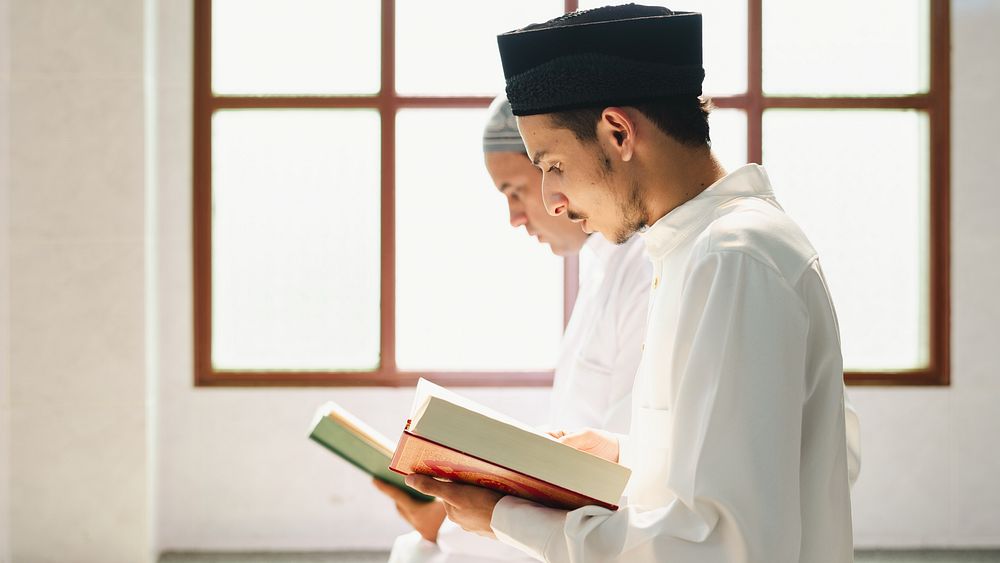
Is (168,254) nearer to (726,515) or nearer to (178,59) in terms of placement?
(178,59)

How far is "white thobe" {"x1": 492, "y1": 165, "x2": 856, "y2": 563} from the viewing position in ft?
3.06

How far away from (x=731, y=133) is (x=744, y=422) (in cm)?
325

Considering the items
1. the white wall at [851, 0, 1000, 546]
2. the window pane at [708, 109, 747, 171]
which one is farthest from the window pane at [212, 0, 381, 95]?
the white wall at [851, 0, 1000, 546]

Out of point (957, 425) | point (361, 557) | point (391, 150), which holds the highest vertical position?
point (391, 150)

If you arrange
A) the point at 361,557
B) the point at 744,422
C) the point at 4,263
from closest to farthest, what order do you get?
1. the point at 744,422
2. the point at 4,263
3. the point at 361,557

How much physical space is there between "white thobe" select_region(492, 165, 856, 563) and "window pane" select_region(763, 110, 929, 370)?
121 inches

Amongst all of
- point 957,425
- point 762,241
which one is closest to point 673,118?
point 762,241

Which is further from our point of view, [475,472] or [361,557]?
[361,557]

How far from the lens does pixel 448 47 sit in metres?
3.94

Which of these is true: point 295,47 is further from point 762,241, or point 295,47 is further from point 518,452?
point 762,241

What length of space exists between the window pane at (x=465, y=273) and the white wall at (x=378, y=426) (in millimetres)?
218

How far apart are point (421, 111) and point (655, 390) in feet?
9.81

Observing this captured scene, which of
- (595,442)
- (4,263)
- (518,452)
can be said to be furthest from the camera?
(4,263)

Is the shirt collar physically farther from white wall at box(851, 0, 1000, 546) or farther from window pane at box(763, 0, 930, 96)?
white wall at box(851, 0, 1000, 546)
